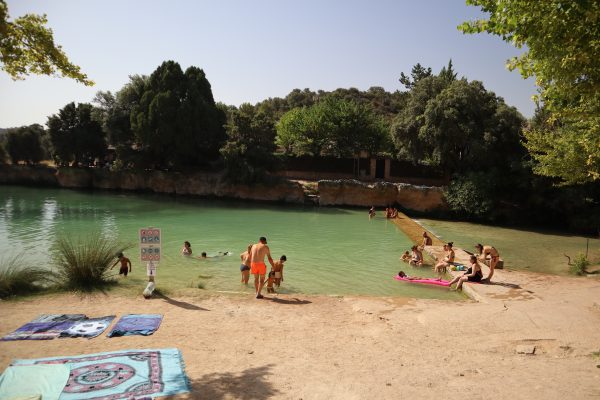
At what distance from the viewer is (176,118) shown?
39.7m

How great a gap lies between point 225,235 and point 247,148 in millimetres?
16149

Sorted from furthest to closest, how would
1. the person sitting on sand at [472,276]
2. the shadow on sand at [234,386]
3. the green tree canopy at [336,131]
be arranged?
1. the green tree canopy at [336,131]
2. the person sitting on sand at [472,276]
3. the shadow on sand at [234,386]

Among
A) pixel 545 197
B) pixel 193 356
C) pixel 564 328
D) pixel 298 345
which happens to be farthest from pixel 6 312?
Result: pixel 545 197

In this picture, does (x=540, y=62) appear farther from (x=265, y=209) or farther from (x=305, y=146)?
(x=305, y=146)

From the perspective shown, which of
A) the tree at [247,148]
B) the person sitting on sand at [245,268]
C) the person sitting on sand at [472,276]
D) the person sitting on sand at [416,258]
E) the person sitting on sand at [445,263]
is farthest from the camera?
the tree at [247,148]

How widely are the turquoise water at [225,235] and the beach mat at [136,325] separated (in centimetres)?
295

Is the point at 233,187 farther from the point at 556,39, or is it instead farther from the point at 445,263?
the point at 556,39

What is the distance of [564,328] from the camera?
9.21 m

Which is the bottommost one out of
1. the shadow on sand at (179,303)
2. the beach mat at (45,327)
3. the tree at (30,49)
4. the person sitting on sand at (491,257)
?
the shadow on sand at (179,303)

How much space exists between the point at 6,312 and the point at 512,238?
2553 centimetres

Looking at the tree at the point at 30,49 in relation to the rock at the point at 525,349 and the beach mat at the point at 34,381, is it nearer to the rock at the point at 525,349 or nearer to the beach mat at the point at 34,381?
the beach mat at the point at 34,381

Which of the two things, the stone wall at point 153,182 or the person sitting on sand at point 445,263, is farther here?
the stone wall at point 153,182

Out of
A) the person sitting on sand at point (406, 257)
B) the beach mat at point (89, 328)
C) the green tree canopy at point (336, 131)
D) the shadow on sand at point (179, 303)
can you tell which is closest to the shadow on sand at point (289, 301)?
the shadow on sand at point (179, 303)

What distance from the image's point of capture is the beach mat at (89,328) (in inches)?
319
